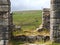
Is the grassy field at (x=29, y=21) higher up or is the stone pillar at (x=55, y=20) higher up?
the stone pillar at (x=55, y=20)

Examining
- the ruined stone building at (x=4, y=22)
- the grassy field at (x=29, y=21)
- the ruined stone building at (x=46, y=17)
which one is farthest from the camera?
the grassy field at (x=29, y=21)

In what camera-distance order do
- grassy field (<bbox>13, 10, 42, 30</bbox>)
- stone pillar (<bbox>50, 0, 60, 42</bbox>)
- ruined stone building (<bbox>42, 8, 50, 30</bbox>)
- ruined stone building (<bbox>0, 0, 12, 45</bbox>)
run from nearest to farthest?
ruined stone building (<bbox>0, 0, 12, 45</bbox>) → stone pillar (<bbox>50, 0, 60, 42</bbox>) → ruined stone building (<bbox>42, 8, 50, 30</bbox>) → grassy field (<bbox>13, 10, 42, 30</bbox>)

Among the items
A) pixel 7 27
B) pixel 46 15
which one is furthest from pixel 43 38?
pixel 46 15

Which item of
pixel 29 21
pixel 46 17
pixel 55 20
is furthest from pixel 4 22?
pixel 29 21

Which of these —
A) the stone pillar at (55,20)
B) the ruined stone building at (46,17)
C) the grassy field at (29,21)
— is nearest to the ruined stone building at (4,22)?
the stone pillar at (55,20)

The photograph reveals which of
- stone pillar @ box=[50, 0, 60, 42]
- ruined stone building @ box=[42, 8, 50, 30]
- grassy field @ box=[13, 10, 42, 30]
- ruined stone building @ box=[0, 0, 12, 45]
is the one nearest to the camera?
ruined stone building @ box=[0, 0, 12, 45]

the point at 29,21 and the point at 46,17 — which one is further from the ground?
the point at 46,17

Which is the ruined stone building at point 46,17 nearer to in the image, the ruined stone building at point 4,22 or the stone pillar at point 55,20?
the stone pillar at point 55,20

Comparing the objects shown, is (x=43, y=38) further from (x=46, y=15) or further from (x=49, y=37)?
(x=46, y=15)

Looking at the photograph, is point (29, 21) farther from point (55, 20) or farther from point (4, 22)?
point (4, 22)

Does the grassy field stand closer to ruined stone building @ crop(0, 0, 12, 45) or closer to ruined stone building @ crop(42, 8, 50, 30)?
ruined stone building @ crop(42, 8, 50, 30)

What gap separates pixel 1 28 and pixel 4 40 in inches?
26.4

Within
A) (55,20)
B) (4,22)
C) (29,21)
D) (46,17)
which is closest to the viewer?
(4,22)

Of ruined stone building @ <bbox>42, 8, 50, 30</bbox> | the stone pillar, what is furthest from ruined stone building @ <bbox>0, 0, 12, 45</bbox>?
ruined stone building @ <bbox>42, 8, 50, 30</bbox>
